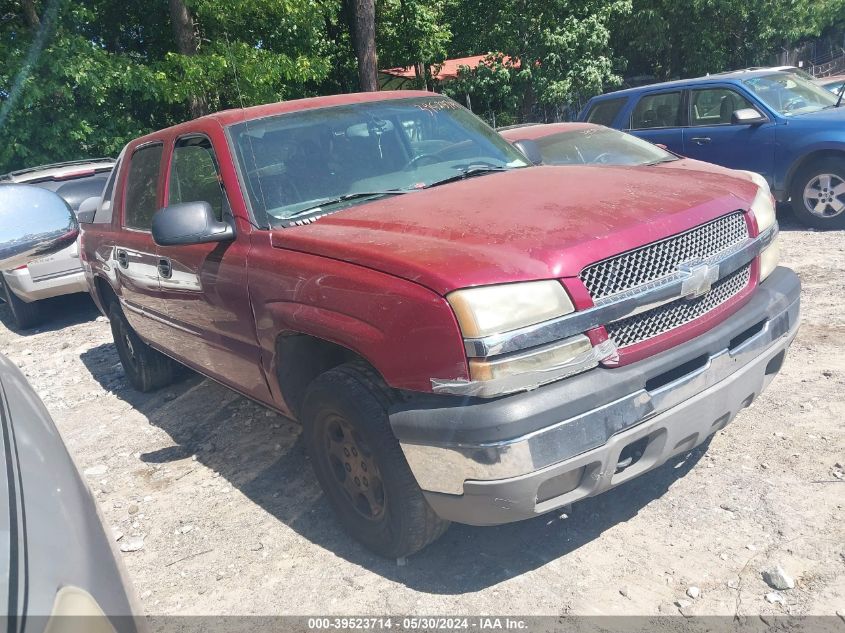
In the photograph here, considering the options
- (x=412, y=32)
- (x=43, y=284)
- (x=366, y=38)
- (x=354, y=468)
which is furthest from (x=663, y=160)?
(x=412, y=32)

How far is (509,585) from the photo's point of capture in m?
2.95

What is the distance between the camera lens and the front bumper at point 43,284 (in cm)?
788

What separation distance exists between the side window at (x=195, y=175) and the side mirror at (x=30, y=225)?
4.65ft

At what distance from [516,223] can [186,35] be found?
13490mm

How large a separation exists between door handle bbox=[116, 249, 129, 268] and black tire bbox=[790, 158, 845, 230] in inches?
266

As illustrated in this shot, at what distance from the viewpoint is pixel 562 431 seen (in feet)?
8.25

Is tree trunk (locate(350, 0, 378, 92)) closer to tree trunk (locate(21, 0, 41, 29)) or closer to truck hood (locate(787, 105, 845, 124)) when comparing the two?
tree trunk (locate(21, 0, 41, 29))

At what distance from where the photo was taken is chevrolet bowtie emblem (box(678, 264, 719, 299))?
9.34 ft

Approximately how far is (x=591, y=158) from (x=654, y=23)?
689 inches

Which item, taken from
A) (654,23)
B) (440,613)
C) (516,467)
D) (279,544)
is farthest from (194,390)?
(654,23)

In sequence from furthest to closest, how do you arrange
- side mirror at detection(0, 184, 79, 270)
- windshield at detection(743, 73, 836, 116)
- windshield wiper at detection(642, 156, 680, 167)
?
1. windshield at detection(743, 73, 836, 116)
2. windshield wiper at detection(642, 156, 680, 167)
3. side mirror at detection(0, 184, 79, 270)

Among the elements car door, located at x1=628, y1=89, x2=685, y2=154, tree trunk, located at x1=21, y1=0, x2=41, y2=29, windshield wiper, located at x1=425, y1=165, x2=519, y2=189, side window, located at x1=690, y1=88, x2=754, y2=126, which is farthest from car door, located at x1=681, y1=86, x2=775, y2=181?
tree trunk, located at x1=21, y1=0, x2=41, y2=29

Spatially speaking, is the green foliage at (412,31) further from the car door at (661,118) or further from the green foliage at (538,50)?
the car door at (661,118)

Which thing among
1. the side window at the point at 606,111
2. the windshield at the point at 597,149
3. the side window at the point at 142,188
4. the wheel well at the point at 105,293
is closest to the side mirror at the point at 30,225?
the side window at the point at 142,188
